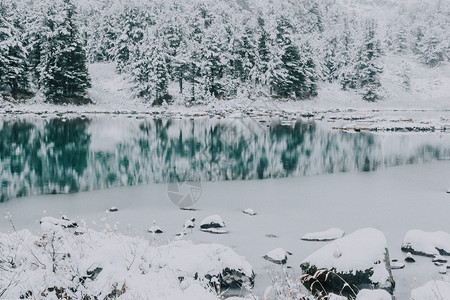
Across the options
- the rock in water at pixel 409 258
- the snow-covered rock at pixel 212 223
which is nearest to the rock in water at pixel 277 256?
the snow-covered rock at pixel 212 223

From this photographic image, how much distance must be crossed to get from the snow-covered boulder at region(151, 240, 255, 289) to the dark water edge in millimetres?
9776

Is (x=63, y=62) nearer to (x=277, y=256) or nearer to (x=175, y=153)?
(x=175, y=153)

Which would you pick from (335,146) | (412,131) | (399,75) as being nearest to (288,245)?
(335,146)

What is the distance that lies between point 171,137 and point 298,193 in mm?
18165

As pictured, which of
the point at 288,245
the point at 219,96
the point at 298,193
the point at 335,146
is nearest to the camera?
the point at 288,245

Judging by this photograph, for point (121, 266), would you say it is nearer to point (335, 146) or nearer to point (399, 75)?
point (335, 146)

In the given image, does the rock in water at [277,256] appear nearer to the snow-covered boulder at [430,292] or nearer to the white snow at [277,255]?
the white snow at [277,255]

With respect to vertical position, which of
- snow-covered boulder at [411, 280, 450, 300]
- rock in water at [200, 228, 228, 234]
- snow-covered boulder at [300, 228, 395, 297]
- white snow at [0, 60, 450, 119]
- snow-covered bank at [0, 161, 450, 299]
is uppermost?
white snow at [0, 60, 450, 119]

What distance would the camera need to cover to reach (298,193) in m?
16.1

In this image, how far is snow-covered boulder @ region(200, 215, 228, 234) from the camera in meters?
11.0

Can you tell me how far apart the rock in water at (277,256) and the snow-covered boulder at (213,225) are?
Result: 2064 mm

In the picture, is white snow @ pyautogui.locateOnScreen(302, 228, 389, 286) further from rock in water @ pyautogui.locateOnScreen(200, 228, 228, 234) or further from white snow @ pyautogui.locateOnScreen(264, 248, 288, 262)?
rock in water @ pyautogui.locateOnScreen(200, 228, 228, 234)

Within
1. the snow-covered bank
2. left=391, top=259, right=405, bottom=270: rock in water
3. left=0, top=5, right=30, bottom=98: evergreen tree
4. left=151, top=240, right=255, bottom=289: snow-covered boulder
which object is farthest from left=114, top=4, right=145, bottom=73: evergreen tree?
left=391, top=259, right=405, bottom=270: rock in water

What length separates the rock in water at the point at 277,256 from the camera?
8859 millimetres
